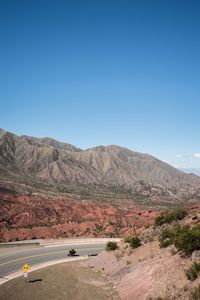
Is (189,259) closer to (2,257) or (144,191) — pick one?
(2,257)

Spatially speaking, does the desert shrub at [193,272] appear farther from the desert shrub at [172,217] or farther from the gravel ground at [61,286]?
the desert shrub at [172,217]

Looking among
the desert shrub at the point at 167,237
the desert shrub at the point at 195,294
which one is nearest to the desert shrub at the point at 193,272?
the desert shrub at the point at 195,294

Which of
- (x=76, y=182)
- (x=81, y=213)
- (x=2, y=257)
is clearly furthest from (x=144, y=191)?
(x=2, y=257)

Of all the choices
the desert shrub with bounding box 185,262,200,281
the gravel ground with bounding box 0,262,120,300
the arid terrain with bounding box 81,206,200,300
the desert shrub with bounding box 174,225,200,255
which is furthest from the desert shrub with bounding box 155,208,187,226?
the desert shrub with bounding box 185,262,200,281

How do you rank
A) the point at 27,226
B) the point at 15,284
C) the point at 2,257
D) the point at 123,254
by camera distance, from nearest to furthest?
the point at 15,284, the point at 123,254, the point at 2,257, the point at 27,226

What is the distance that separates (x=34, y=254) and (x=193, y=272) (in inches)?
852

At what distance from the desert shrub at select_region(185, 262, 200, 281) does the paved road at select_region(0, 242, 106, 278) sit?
14469mm

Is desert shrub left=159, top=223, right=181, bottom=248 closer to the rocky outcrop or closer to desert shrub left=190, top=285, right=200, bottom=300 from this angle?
desert shrub left=190, top=285, right=200, bottom=300

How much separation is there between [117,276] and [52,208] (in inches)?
1706

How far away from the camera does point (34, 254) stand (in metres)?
34.0

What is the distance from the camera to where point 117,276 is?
23.1 m

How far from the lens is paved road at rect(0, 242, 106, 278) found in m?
28.2

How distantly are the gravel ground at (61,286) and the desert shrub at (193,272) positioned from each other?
16.1 feet

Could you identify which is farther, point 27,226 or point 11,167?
point 11,167
